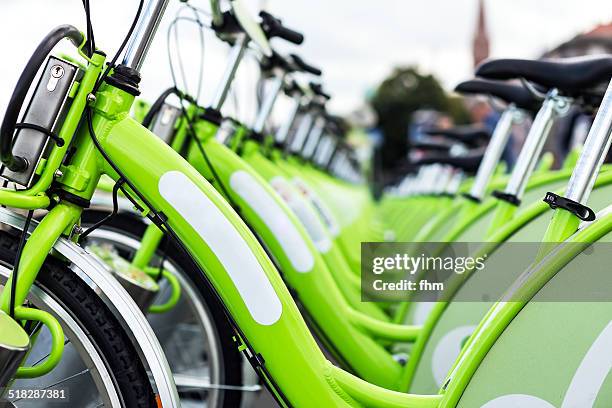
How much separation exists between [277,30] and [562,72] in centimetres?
95

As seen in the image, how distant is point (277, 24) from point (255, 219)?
722 mm

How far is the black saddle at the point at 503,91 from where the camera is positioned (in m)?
2.92

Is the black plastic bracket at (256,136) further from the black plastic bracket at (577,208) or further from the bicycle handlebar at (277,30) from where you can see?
the black plastic bracket at (577,208)

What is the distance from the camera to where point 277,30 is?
2586mm

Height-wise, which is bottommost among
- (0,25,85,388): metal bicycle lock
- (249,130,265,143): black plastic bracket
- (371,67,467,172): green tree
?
(0,25,85,388): metal bicycle lock

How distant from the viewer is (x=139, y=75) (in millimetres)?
1612

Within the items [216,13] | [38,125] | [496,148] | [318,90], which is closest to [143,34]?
[38,125]

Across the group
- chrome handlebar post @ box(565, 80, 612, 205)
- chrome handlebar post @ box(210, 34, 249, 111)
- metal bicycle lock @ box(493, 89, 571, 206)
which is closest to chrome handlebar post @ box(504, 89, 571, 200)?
metal bicycle lock @ box(493, 89, 571, 206)

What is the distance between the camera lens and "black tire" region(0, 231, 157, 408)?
5.05 ft

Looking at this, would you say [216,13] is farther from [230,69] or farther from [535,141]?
[535,141]

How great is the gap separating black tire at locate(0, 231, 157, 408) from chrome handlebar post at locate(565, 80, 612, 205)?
3.15ft

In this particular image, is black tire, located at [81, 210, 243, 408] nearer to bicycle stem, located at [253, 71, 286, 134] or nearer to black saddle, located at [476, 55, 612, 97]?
bicycle stem, located at [253, 71, 286, 134]

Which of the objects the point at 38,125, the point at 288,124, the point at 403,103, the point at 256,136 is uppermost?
the point at 403,103

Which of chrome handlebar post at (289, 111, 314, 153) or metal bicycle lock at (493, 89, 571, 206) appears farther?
chrome handlebar post at (289, 111, 314, 153)
